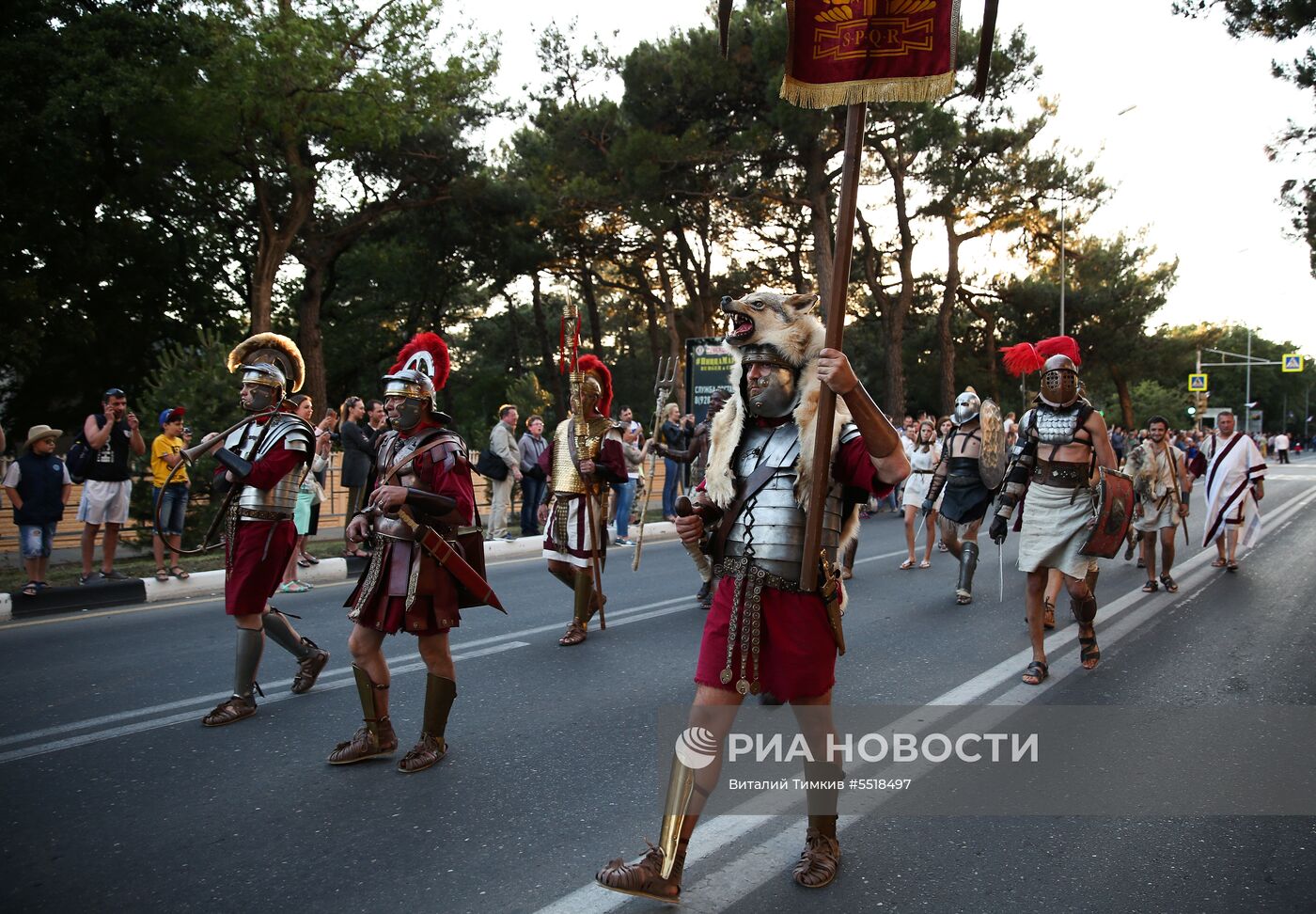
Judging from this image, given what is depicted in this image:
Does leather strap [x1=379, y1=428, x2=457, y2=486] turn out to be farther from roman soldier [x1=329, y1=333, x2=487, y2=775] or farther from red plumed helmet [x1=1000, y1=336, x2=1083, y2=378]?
red plumed helmet [x1=1000, y1=336, x2=1083, y2=378]

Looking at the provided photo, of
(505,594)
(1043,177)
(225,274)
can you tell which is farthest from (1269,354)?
(505,594)

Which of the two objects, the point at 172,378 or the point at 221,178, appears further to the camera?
the point at 221,178

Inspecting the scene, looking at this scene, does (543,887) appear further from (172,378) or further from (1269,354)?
(1269,354)

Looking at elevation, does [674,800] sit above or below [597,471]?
below

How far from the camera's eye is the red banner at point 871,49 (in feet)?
10.8

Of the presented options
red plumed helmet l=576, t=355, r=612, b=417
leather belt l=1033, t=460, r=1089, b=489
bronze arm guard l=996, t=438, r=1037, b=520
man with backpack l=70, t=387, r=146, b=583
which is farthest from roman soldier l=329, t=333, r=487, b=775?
man with backpack l=70, t=387, r=146, b=583

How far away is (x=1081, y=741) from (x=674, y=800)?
9.03 feet

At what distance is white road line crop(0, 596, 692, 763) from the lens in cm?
513

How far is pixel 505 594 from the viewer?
9.67 metres

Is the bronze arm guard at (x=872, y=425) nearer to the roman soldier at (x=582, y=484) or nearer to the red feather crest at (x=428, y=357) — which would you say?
the red feather crest at (x=428, y=357)

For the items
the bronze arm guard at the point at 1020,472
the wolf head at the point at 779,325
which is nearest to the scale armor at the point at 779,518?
the wolf head at the point at 779,325

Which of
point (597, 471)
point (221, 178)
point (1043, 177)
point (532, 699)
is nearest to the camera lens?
point (532, 699)

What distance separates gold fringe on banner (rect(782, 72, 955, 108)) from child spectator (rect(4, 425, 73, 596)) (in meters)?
8.74

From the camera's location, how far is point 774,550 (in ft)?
10.8
